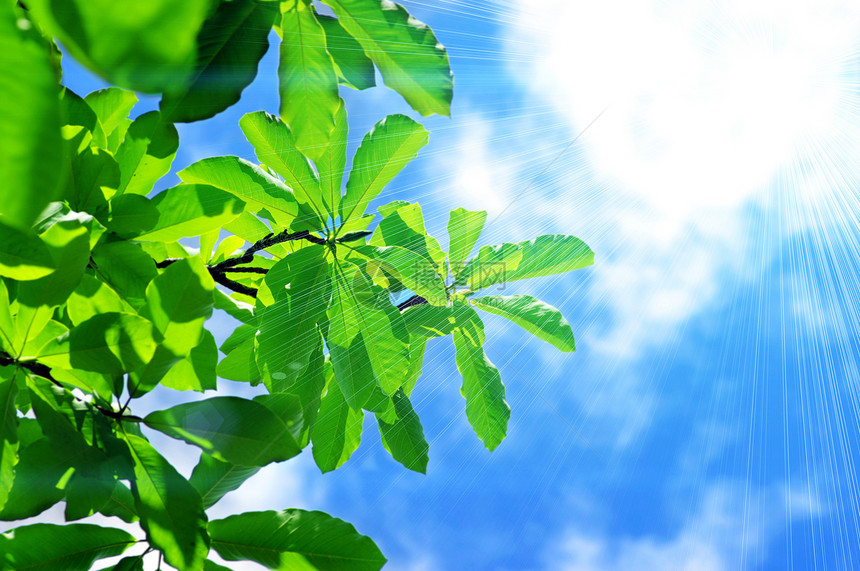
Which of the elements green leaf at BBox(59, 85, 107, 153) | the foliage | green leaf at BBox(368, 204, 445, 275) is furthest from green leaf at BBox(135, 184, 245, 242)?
green leaf at BBox(368, 204, 445, 275)

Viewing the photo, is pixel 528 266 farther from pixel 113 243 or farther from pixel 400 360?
pixel 113 243

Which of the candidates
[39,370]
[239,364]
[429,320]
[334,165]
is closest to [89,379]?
[39,370]

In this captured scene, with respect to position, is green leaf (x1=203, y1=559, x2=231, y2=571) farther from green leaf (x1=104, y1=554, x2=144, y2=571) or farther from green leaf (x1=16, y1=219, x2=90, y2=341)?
green leaf (x1=16, y1=219, x2=90, y2=341)

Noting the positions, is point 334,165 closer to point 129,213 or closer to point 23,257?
point 129,213

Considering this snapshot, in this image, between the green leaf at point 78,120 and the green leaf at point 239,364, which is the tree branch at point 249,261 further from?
the green leaf at point 78,120

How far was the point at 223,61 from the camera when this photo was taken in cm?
43

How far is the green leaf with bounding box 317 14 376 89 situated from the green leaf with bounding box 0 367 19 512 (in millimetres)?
622

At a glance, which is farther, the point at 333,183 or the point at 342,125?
the point at 333,183

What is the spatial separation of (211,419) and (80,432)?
186mm

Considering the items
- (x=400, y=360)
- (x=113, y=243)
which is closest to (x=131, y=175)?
(x=113, y=243)

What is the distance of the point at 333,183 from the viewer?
1190 millimetres

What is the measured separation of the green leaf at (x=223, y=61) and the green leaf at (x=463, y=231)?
0.99 m

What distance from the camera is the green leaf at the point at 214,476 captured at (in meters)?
0.83

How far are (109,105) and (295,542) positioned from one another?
38.7 inches
